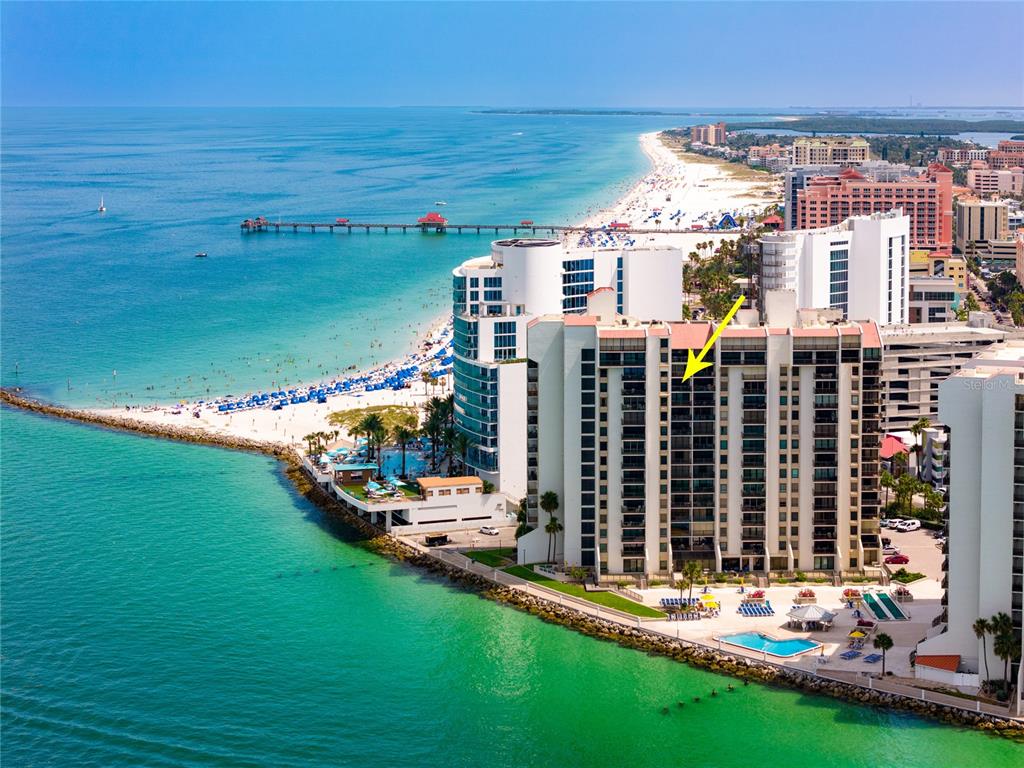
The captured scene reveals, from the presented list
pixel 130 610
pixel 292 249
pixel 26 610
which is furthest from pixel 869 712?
pixel 292 249

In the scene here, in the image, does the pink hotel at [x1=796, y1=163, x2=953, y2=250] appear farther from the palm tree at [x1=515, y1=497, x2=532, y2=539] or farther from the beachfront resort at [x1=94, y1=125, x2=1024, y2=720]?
the palm tree at [x1=515, y1=497, x2=532, y2=539]

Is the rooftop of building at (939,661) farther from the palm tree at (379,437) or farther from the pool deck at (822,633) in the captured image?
the palm tree at (379,437)

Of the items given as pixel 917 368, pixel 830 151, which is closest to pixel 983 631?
pixel 917 368

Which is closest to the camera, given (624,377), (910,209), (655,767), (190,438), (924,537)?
(655,767)

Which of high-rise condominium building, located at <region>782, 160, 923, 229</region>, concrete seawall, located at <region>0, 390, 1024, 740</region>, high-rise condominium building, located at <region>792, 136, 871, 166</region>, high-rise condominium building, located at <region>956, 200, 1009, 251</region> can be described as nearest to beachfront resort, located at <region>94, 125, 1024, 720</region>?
concrete seawall, located at <region>0, 390, 1024, 740</region>

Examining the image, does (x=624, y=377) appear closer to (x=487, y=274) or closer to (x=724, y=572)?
(x=724, y=572)

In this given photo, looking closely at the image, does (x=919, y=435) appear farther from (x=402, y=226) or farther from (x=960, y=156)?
(x=960, y=156)
